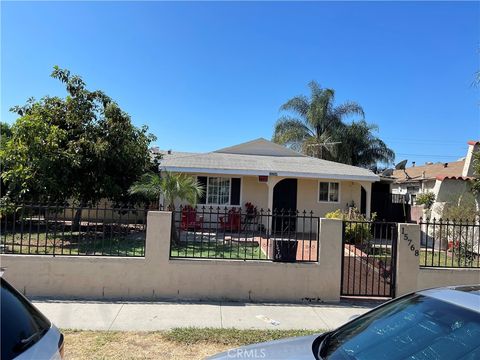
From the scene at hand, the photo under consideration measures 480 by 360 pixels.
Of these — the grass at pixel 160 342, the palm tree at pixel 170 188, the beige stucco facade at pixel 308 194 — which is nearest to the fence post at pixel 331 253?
the grass at pixel 160 342

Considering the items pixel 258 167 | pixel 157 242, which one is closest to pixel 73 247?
pixel 157 242

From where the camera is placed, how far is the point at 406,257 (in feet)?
25.8

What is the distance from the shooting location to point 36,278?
24.3 feet

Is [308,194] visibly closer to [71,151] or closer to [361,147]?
[71,151]

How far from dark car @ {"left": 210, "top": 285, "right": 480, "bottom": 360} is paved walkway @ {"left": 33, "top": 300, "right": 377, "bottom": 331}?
3.29 m

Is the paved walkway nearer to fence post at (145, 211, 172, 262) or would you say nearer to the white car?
fence post at (145, 211, 172, 262)

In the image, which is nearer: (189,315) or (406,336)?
(406,336)

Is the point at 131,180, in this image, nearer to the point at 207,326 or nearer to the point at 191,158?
the point at 191,158

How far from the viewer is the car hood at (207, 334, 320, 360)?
9.23ft

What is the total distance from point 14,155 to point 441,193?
16.6m

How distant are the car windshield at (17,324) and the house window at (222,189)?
1517 cm

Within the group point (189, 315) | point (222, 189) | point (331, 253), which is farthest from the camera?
point (222, 189)

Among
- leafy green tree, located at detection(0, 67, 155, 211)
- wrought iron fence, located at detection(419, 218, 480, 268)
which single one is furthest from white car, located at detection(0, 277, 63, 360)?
leafy green tree, located at detection(0, 67, 155, 211)

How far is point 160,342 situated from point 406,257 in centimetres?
484
